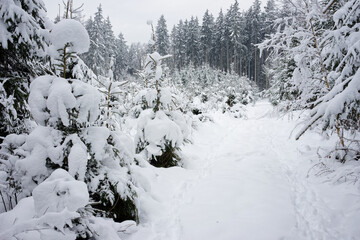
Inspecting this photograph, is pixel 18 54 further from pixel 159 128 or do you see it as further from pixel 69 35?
pixel 159 128

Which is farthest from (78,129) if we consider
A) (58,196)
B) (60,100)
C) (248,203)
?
(248,203)

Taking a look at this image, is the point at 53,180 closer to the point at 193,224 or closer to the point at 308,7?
the point at 193,224

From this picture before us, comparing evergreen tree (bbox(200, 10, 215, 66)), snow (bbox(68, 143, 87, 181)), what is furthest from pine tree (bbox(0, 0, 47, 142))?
evergreen tree (bbox(200, 10, 215, 66))

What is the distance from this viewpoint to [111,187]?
2865mm

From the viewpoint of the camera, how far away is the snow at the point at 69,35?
95.0 inches

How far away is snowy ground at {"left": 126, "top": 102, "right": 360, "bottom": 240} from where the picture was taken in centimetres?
294

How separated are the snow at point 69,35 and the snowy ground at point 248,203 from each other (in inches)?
112

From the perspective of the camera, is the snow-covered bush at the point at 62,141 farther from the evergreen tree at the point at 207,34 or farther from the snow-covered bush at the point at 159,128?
the evergreen tree at the point at 207,34

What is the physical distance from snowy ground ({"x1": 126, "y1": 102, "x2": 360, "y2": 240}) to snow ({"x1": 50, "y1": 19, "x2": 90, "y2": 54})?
2.85m

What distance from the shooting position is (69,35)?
244 centimetres

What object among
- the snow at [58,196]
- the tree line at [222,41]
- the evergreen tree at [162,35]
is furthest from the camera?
the evergreen tree at [162,35]

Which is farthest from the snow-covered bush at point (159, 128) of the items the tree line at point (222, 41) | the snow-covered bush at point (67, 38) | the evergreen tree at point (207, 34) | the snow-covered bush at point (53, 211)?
the evergreen tree at point (207, 34)

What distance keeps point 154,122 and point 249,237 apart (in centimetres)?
332

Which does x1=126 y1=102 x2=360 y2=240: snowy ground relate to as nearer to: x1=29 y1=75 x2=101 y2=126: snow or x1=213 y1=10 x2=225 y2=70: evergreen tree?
x1=29 y1=75 x2=101 y2=126: snow
